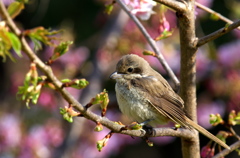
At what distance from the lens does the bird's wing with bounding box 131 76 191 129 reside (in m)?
2.32

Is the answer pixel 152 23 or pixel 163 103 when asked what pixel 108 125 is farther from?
pixel 152 23

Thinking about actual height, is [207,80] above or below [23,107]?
below

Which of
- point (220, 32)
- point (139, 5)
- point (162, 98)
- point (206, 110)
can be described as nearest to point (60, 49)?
point (220, 32)

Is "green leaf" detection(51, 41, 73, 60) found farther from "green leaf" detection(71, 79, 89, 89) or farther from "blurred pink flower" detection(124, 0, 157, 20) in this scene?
"blurred pink flower" detection(124, 0, 157, 20)

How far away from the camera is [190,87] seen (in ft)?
→ 6.73

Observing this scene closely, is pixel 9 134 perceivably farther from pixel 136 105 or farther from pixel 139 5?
pixel 139 5

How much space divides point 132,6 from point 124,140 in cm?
271

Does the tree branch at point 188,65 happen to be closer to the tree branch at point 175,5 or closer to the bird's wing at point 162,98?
the tree branch at point 175,5

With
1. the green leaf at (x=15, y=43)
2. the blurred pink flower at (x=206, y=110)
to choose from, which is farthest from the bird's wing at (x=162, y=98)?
the blurred pink flower at (x=206, y=110)

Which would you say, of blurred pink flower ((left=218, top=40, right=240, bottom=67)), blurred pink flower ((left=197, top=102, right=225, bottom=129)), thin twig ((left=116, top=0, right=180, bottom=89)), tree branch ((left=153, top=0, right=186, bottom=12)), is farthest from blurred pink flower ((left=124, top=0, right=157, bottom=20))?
blurred pink flower ((left=197, top=102, right=225, bottom=129))

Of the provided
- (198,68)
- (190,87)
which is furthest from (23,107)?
(190,87)

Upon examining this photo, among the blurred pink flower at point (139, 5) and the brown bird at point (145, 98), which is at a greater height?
the blurred pink flower at point (139, 5)

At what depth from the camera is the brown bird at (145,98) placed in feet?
7.95

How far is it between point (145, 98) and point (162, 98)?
4.8 inches
